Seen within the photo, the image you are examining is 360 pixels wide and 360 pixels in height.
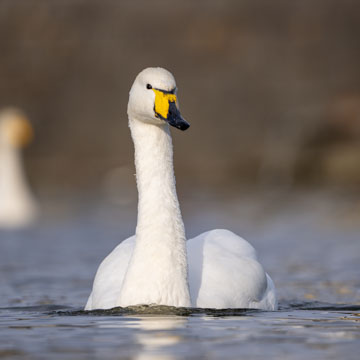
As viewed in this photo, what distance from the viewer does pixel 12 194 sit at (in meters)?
16.7

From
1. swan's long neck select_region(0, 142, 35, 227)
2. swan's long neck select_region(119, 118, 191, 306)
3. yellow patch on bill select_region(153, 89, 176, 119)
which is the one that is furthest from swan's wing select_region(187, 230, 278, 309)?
swan's long neck select_region(0, 142, 35, 227)

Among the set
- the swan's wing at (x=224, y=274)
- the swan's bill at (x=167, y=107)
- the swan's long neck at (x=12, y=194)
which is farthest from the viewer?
the swan's long neck at (x=12, y=194)

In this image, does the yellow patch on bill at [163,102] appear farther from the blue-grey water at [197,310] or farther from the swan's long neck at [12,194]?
the swan's long neck at [12,194]

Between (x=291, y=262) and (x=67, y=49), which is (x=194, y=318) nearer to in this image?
(x=291, y=262)

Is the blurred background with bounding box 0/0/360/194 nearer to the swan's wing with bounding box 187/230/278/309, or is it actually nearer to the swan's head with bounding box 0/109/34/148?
the swan's head with bounding box 0/109/34/148

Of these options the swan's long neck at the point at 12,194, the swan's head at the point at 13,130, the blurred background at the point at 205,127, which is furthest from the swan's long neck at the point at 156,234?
the swan's head at the point at 13,130

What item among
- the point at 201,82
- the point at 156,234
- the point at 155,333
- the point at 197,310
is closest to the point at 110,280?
the point at 156,234

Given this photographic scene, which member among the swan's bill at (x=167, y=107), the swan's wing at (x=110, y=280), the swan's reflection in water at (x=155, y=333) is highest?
the swan's bill at (x=167, y=107)

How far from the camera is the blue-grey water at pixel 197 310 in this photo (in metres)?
5.18

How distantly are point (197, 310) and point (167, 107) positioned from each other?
1.21 m

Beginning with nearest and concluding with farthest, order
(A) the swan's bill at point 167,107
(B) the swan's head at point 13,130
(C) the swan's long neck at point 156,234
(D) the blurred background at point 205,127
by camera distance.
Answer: (A) the swan's bill at point 167,107
(C) the swan's long neck at point 156,234
(D) the blurred background at point 205,127
(B) the swan's head at point 13,130

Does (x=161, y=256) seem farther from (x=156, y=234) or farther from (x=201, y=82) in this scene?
(x=201, y=82)

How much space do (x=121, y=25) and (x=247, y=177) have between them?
13835 mm

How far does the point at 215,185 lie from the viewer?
75.6ft
